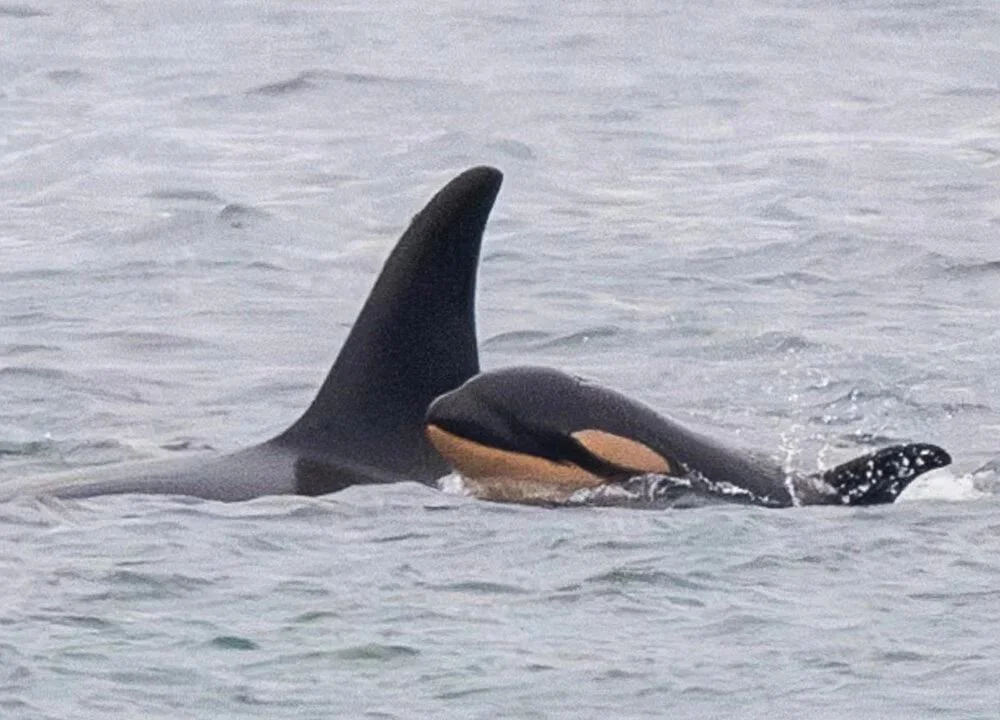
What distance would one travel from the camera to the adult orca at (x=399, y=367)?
1384 cm

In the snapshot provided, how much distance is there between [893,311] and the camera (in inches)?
757

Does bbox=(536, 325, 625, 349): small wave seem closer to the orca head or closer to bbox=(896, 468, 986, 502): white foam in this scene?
bbox=(896, 468, 986, 502): white foam

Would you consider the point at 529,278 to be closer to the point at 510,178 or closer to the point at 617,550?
the point at 510,178

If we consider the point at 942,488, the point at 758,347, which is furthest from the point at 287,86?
the point at 942,488

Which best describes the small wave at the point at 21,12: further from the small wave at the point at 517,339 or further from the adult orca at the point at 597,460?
the adult orca at the point at 597,460

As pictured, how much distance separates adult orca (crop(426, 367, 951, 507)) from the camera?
13375mm

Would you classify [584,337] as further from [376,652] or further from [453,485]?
[376,652]

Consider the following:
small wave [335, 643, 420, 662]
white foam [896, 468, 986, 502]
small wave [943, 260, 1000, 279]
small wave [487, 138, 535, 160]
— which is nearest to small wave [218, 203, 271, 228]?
small wave [487, 138, 535, 160]

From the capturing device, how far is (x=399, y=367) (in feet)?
45.8

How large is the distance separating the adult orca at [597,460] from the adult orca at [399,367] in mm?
321

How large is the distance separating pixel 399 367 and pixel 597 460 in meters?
1.05

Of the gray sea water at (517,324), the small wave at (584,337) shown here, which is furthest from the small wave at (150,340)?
the small wave at (584,337)

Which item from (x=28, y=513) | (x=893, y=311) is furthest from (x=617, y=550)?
(x=893, y=311)

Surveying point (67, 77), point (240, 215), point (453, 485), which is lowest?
point (67, 77)
